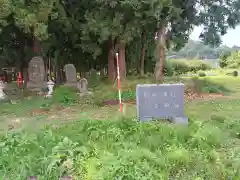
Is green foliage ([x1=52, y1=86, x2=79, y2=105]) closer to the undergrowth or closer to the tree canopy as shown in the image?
the tree canopy

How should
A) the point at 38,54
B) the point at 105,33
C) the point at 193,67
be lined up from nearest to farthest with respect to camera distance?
1. the point at 105,33
2. the point at 38,54
3. the point at 193,67

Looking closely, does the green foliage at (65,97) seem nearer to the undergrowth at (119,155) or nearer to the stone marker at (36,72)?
the stone marker at (36,72)

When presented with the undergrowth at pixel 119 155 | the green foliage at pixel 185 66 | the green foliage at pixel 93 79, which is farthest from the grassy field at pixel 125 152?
the green foliage at pixel 185 66

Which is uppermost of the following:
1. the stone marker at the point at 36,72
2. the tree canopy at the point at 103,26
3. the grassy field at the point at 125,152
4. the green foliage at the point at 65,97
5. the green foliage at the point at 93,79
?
the tree canopy at the point at 103,26

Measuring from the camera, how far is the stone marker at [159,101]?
8102mm

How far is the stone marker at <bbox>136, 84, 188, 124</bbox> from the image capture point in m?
8.10

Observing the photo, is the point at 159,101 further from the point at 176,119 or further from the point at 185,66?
the point at 185,66

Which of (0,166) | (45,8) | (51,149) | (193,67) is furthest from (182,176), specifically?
(193,67)

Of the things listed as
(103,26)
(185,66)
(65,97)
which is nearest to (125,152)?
(65,97)

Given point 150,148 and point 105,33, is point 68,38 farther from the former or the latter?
point 150,148

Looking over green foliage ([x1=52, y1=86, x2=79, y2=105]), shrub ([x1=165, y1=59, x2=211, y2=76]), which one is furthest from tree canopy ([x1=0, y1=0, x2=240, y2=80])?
shrub ([x1=165, y1=59, x2=211, y2=76])

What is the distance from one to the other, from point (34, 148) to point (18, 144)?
0.35m

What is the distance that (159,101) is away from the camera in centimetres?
816

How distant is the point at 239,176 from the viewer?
501cm
